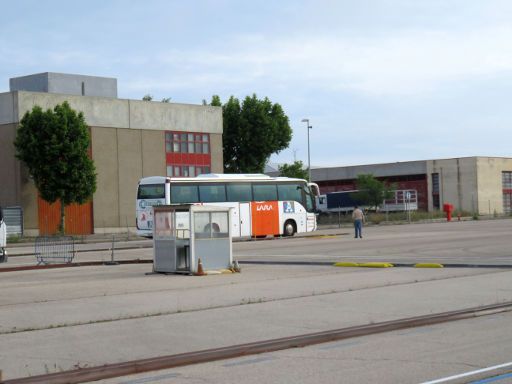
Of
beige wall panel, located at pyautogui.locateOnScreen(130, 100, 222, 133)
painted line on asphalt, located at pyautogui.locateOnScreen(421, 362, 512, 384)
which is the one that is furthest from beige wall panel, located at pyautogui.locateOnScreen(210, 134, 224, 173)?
painted line on asphalt, located at pyautogui.locateOnScreen(421, 362, 512, 384)

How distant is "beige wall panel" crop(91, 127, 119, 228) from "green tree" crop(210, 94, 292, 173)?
17.6 metres

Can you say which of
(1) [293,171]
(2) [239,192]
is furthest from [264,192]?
(1) [293,171]

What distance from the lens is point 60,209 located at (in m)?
59.8

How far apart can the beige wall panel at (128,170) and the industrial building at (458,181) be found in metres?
34.6

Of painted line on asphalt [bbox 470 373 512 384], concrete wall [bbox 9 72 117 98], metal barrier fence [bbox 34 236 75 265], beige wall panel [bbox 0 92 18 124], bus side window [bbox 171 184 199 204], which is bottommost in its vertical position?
painted line on asphalt [bbox 470 373 512 384]

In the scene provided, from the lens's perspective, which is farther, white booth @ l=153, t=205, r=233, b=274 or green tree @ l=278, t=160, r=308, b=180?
green tree @ l=278, t=160, r=308, b=180

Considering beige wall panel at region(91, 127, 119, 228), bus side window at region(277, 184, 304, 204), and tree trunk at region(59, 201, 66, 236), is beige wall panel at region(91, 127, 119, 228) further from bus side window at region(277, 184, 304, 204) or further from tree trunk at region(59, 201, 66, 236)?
bus side window at region(277, 184, 304, 204)

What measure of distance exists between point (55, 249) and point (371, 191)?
5155 centimetres

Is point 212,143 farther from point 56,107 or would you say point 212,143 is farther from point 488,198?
point 488,198

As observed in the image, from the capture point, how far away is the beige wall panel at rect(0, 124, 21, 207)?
58344 millimetres

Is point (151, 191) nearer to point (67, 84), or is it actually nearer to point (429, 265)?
point (429, 265)

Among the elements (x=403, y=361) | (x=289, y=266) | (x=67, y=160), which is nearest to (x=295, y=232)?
(x=67, y=160)

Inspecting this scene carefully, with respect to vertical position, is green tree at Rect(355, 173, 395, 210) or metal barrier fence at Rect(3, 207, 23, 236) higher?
green tree at Rect(355, 173, 395, 210)

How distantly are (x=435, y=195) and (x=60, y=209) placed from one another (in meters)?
45.7
